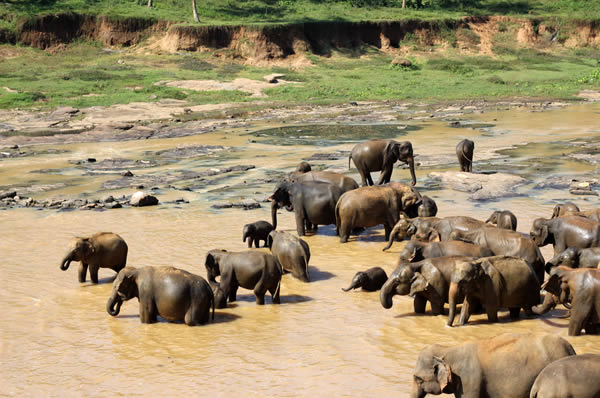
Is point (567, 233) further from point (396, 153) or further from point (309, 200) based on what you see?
point (396, 153)

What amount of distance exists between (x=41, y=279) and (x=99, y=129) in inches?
877

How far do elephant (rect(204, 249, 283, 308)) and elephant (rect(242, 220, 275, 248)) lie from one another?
2.89 meters

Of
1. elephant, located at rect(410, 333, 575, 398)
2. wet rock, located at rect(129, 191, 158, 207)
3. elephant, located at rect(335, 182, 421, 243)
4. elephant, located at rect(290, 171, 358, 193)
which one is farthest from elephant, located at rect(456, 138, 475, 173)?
elephant, located at rect(410, 333, 575, 398)

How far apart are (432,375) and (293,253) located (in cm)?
561

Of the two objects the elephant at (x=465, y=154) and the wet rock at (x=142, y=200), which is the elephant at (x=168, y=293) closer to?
the wet rock at (x=142, y=200)

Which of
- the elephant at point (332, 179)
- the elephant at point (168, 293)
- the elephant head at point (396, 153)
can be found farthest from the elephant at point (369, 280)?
the elephant head at point (396, 153)

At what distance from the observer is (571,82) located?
4809 cm

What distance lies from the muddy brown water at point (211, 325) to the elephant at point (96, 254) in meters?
0.41

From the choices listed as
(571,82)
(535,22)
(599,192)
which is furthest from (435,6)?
(599,192)

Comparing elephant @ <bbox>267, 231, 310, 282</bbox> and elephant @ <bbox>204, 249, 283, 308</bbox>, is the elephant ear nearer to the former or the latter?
elephant @ <bbox>204, 249, 283, 308</bbox>

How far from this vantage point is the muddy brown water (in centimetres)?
861

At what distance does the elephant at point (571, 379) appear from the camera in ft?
20.0

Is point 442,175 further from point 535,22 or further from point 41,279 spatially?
point 535,22

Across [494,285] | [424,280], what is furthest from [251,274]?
[494,285]
